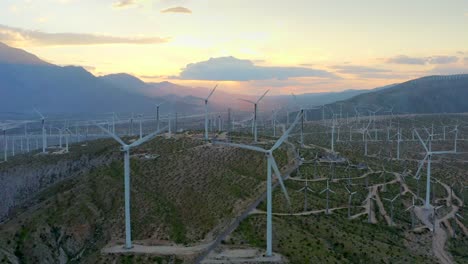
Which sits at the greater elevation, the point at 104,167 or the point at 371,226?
the point at 104,167

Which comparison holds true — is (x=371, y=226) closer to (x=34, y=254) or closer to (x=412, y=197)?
(x=412, y=197)

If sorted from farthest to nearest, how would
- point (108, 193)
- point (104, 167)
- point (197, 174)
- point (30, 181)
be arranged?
1. point (30, 181)
2. point (104, 167)
3. point (197, 174)
4. point (108, 193)

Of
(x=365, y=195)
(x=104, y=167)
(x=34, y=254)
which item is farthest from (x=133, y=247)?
(x=365, y=195)

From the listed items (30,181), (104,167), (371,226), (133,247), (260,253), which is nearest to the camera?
(260,253)

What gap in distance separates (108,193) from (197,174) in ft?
78.9

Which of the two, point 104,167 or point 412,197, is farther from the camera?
point 104,167

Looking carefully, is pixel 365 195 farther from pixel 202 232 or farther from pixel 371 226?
pixel 202 232

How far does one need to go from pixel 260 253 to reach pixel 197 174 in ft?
151

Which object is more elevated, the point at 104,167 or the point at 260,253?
the point at 104,167

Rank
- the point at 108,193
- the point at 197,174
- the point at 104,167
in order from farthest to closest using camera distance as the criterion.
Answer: the point at 104,167
the point at 197,174
the point at 108,193

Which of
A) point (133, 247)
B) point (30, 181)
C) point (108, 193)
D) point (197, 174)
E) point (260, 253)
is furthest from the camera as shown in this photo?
point (30, 181)

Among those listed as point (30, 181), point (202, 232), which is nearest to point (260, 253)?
point (202, 232)

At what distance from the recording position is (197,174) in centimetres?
13062

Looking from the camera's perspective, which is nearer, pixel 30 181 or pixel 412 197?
pixel 412 197
